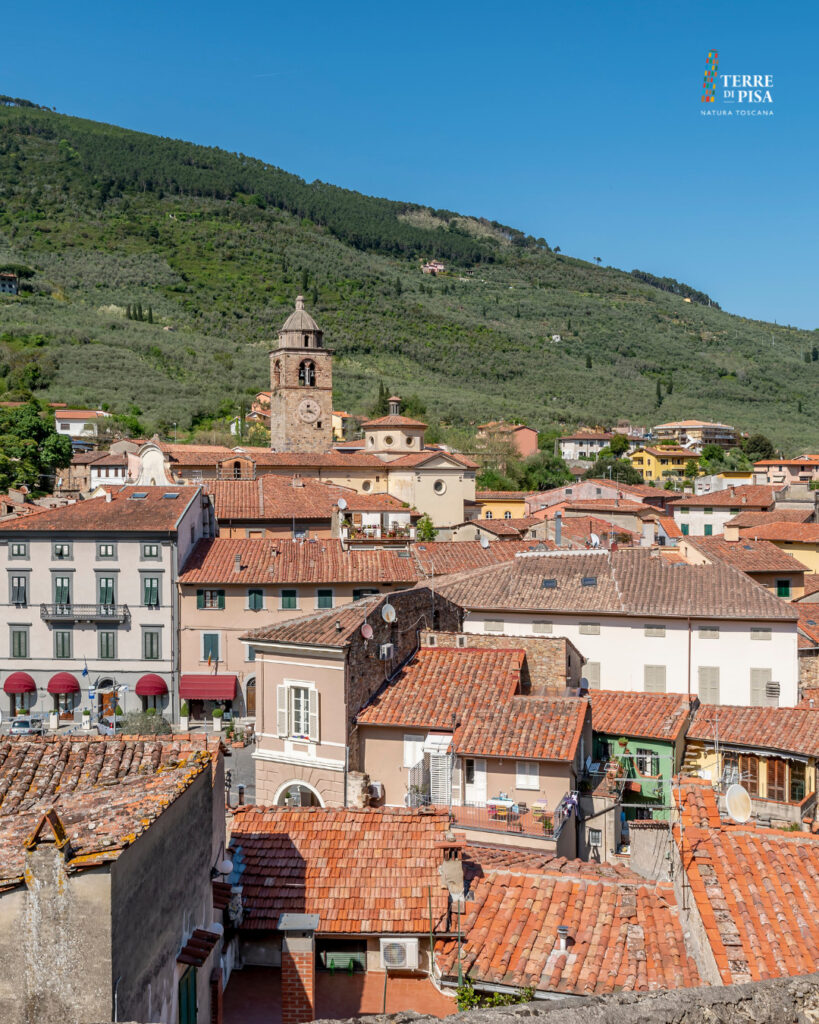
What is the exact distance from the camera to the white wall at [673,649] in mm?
25797

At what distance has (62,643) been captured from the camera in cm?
3647

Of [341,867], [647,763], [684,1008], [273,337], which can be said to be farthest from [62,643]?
[273,337]

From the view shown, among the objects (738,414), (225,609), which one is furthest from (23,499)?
(738,414)

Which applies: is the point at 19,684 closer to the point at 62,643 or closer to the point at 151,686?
the point at 62,643

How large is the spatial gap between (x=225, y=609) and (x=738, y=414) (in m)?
120

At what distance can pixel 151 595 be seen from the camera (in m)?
36.3

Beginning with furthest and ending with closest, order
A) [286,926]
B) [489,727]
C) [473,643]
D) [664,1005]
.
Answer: [473,643] → [489,727] → [286,926] → [664,1005]

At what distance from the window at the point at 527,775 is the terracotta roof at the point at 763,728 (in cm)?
584

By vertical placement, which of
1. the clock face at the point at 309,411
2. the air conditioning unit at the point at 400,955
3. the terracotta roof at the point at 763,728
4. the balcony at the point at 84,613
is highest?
the clock face at the point at 309,411

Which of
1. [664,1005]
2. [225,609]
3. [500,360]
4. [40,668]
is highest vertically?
[500,360]

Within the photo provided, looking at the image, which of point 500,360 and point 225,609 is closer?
point 225,609

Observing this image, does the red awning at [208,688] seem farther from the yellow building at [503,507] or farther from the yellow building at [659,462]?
the yellow building at [659,462]

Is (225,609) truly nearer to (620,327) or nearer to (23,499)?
(23,499)

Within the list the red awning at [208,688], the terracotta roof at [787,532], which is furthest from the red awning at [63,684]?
the terracotta roof at [787,532]
